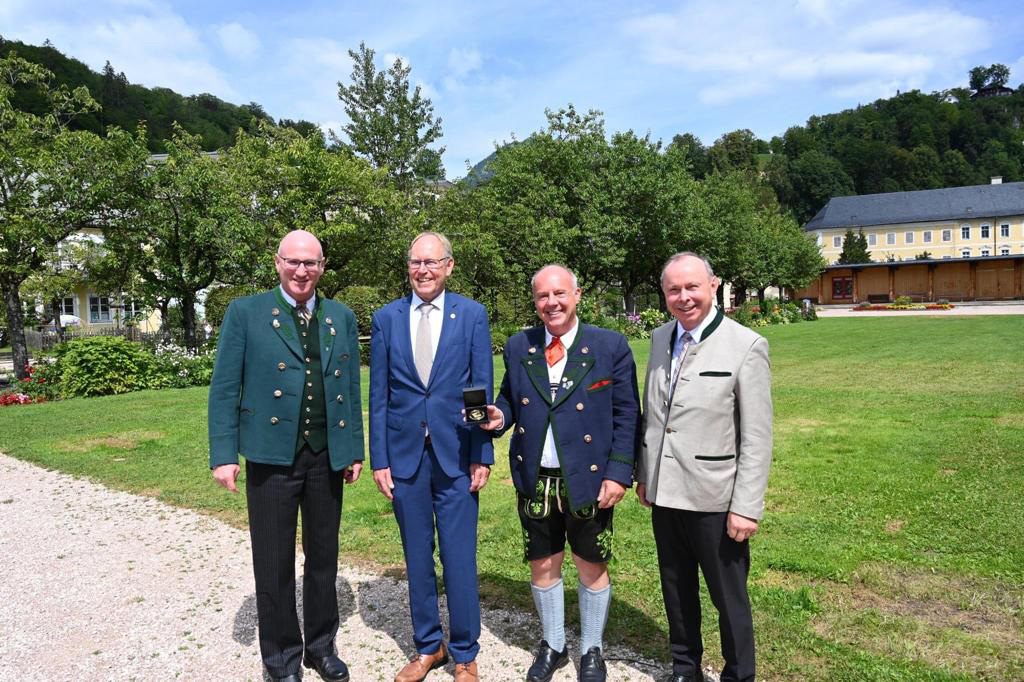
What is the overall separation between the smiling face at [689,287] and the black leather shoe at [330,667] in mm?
2566

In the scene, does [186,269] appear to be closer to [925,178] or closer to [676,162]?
[676,162]

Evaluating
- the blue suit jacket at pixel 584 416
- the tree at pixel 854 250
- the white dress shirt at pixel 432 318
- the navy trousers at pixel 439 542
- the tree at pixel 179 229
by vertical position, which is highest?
the tree at pixel 854 250

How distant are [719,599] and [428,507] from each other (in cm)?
153

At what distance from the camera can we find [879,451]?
825 cm

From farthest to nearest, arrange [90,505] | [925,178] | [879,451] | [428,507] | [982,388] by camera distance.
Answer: [925,178] < [982,388] < [879,451] < [90,505] < [428,507]

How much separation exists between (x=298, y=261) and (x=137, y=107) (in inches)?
2883

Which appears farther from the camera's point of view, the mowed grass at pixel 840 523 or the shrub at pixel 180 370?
the shrub at pixel 180 370

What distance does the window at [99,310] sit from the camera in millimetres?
42469

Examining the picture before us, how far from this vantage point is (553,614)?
11.8 feet

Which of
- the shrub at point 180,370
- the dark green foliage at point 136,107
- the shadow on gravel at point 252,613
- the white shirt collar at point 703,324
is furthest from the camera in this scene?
the dark green foliage at point 136,107

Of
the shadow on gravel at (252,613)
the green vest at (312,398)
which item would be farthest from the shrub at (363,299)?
the green vest at (312,398)

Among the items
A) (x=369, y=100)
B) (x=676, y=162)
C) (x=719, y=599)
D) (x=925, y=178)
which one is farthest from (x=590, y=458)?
(x=925, y=178)

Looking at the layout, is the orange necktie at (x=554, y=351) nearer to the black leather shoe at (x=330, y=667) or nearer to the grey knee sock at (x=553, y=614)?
the grey knee sock at (x=553, y=614)

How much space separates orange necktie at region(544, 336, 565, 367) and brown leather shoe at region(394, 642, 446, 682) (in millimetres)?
1684
